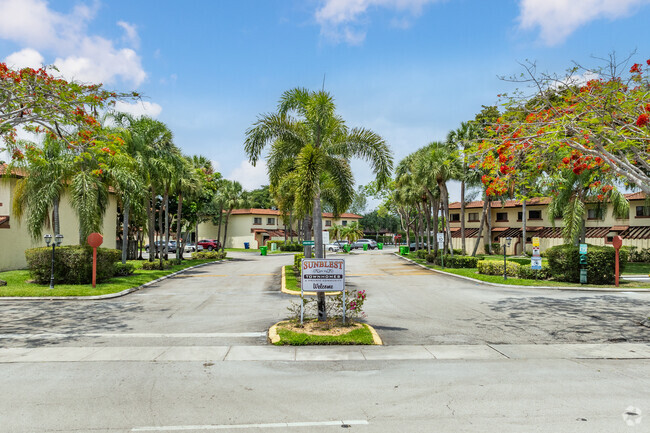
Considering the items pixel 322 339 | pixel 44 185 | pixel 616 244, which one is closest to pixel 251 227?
pixel 44 185

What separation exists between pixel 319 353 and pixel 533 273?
16.9m

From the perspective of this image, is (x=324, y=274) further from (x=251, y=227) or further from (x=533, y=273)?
(x=251, y=227)

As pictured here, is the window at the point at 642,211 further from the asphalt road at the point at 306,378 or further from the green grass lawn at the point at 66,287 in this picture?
the green grass lawn at the point at 66,287

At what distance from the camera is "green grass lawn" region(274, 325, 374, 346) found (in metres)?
9.20

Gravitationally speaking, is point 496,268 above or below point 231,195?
below

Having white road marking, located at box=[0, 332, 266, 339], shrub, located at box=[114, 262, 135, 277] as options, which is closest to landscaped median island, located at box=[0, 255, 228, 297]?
shrub, located at box=[114, 262, 135, 277]

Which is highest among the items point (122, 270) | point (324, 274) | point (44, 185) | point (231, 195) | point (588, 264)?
point (231, 195)

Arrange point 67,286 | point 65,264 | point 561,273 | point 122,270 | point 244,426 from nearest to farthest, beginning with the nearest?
point 244,426
point 67,286
point 65,264
point 561,273
point 122,270

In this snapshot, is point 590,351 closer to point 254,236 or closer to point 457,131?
point 457,131

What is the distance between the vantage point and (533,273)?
21.7 meters

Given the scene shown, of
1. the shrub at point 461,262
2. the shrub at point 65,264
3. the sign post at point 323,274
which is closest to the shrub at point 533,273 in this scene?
the shrub at point 461,262

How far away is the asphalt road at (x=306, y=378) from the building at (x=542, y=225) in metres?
24.6

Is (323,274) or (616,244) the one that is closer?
(323,274)

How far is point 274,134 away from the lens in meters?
15.8
